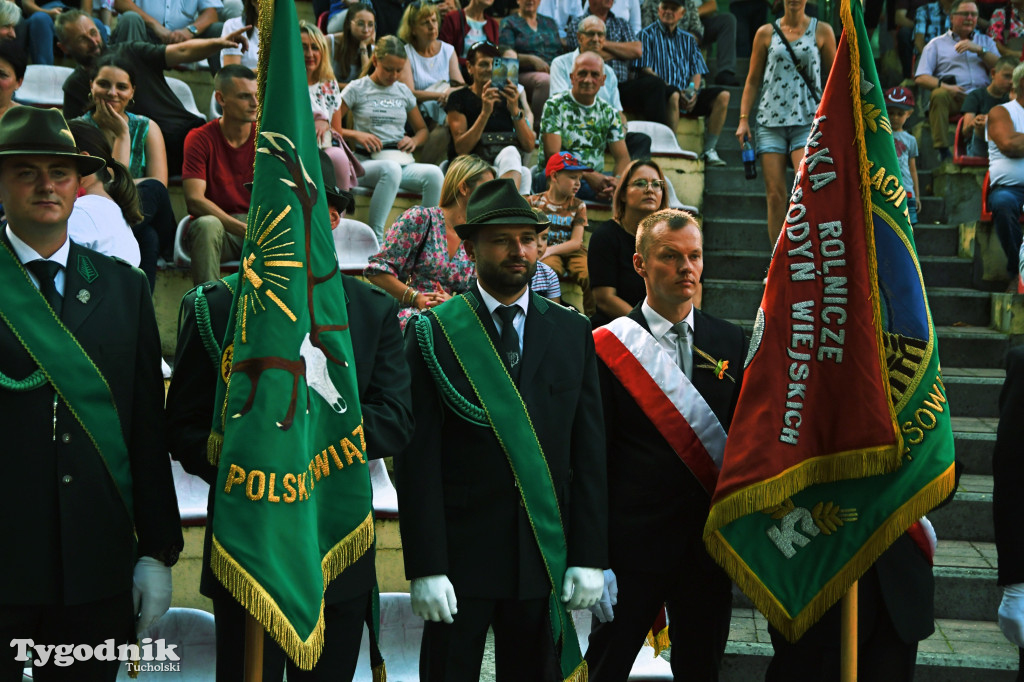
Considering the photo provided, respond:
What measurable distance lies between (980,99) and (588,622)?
6.56 meters

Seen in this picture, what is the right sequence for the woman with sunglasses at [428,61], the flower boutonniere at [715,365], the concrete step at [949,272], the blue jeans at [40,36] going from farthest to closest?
the woman with sunglasses at [428,61], the blue jeans at [40,36], the concrete step at [949,272], the flower boutonniere at [715,365]

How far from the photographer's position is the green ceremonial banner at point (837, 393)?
3072 mm

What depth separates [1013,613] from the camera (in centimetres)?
319

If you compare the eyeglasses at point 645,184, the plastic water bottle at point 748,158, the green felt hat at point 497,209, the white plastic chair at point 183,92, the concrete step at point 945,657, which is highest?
the white plastic chair at point 183,92

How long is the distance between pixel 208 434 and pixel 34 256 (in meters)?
0.67

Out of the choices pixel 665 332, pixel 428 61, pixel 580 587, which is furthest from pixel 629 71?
pixel 580 587

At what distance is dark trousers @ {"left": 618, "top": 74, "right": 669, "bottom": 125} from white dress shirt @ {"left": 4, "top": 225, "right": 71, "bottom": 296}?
7.02m

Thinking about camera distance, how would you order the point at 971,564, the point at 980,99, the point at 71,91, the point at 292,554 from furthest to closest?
the point at 980,99
the point at 71,91
the point at 971,564
the point at 292,554

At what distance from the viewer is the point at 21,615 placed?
2.74m

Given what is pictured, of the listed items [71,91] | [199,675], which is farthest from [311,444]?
[71,91]

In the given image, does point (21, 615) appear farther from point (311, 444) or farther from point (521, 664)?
point (521, 664)

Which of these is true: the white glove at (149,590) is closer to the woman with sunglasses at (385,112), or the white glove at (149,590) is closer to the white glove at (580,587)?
the white glove at (580,587)

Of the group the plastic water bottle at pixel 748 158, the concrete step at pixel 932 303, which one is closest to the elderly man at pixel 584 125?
the plastic water bottle at pixel 748 158

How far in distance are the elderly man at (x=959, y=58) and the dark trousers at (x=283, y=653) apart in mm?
8676
